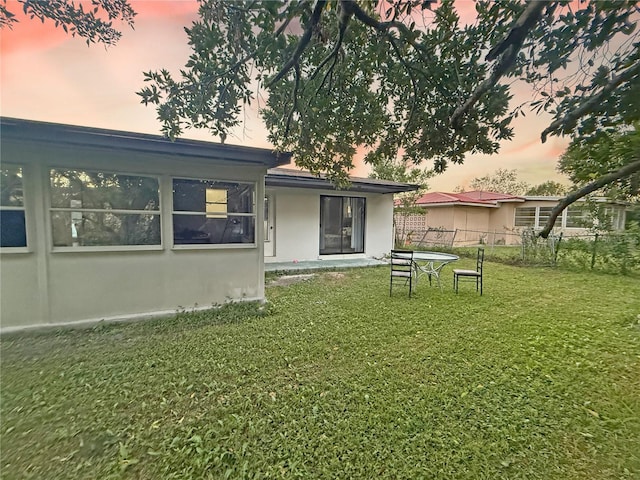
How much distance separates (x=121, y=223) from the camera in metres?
4.59

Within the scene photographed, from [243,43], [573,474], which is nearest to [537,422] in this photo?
[573,474]

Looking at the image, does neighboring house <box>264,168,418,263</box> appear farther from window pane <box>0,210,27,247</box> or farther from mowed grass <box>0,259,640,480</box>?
window pane <box>0,210,27,247</box>

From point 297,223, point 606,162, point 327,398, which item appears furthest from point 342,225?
point 606,162

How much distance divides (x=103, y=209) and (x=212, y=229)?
1629mm

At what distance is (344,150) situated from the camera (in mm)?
4879

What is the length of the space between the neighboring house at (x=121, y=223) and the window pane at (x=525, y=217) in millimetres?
19714

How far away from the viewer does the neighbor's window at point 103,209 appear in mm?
4188

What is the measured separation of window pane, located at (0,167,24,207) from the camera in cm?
383

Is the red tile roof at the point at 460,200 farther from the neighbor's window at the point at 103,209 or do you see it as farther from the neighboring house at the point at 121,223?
the neighbor's window at the point at 103,209

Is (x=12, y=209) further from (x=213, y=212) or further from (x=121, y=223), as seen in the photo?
(x=213, y=212)

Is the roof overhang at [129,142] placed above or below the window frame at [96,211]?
above

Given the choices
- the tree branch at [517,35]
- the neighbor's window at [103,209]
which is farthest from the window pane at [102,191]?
the tree branch at [517,35]

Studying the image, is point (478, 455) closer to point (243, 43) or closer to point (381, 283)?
point (243, 43)

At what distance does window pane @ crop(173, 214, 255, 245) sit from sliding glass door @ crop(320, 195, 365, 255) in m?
5.19
